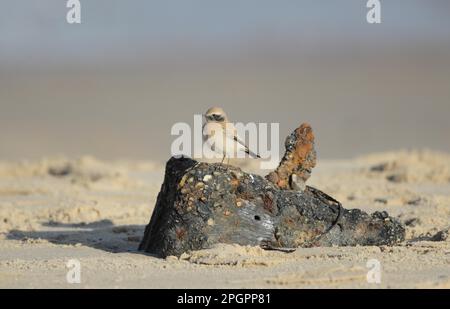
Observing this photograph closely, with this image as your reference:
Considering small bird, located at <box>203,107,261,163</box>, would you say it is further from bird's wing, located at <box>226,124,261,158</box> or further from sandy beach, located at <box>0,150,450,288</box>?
sandy beach, located at <box>0,150,450,288</box>

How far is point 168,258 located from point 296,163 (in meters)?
1.73

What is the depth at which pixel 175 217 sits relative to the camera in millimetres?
9422

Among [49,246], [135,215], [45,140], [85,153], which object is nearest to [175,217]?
[49,246]

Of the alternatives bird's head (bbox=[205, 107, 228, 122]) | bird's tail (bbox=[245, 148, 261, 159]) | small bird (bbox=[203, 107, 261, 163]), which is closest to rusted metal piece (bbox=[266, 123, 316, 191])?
bird's tail (bbox=[245, 148, 261, 159])

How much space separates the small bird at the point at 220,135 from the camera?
9.91m

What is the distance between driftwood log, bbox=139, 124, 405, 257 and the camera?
9336 millimetres

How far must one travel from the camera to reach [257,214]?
9.46 metres

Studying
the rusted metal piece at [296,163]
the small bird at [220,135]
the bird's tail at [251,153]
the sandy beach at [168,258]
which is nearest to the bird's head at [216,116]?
the small bird at [220,135]

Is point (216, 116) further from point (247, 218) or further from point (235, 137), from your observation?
point (247, 218)

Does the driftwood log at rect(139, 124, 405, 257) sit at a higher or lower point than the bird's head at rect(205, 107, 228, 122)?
lower

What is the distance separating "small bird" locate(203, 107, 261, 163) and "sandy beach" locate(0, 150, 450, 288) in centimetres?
119

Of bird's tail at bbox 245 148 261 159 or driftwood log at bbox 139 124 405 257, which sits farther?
bird's tail at bbox 245 148 261 159

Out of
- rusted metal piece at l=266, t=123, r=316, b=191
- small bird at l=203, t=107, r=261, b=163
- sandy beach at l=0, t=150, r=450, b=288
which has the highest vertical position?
small bird at l=203, t=107, r=261, b=163
